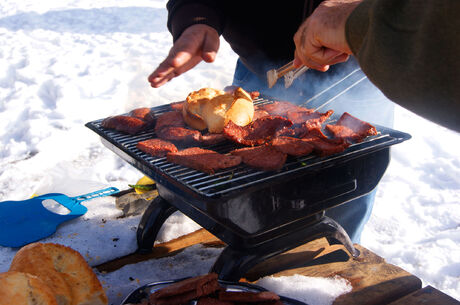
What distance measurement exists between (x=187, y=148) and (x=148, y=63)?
705 centimetres

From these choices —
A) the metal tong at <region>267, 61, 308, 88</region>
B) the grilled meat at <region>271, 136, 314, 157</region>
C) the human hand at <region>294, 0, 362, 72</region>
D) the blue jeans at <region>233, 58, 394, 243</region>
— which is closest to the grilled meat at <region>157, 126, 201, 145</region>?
the grilled meat at <region>271, 136, 314, 157</region>

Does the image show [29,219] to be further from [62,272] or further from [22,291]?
[22,291]

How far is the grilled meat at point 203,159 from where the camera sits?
185 cm

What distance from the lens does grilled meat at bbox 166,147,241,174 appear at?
6.07ft

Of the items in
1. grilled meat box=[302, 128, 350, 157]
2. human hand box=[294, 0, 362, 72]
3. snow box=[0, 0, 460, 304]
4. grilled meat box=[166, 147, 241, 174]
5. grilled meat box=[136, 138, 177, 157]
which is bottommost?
snow box=[0, 0, 460, 304]

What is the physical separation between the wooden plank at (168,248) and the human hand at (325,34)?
1324 millimetres

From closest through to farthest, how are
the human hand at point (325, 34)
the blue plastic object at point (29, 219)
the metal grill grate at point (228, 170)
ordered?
the human hand at point (325, 34)
the metal grill grate at point (228, 170)
the blue plastic object at point (29, 219)

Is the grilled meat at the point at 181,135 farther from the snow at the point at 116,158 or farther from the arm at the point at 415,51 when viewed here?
the arm at the point at 415,51

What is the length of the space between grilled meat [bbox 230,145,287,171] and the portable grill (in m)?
0.03

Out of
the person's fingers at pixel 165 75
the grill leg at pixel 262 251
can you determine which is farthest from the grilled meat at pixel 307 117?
the person's fingers at pixel 165 75

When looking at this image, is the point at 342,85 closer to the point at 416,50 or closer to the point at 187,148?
the point at 187,148

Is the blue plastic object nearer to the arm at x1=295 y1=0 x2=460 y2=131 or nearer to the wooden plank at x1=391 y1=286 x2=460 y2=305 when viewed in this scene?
the wooden plank at x1=391 y1=286 x2=460 y2=305

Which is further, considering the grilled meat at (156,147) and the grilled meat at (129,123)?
the grilled meat at (129,123)

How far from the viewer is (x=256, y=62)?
3.48 meters
